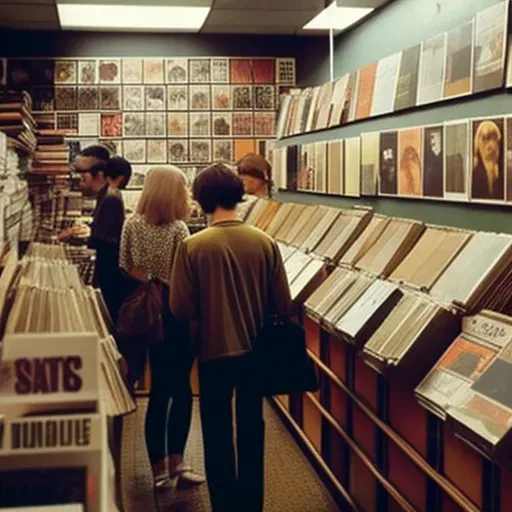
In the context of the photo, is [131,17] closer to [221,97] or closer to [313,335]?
[221,97]

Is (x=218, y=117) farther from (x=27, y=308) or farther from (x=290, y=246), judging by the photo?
(x=27, y=308)

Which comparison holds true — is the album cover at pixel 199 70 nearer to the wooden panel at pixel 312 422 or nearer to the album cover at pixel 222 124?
the album cover at pixel 222 124

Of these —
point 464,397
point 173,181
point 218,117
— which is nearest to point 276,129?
point 218,117

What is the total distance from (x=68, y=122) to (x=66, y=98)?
193 mm

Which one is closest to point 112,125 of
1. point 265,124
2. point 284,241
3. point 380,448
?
point 265,124

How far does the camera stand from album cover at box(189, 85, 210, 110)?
686cm

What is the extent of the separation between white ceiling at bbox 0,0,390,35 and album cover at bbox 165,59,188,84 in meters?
0.33

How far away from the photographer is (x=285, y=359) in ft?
9.43

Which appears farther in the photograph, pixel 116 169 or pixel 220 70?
pixel 220 70

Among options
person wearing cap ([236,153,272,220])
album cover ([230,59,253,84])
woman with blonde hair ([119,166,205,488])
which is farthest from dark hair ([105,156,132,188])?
album cover ([230,59,253,84])

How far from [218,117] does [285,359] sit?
14.3 ft

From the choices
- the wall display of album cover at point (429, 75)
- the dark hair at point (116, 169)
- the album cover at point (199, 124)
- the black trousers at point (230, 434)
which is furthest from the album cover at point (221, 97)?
the black trousers at point (230, 434)

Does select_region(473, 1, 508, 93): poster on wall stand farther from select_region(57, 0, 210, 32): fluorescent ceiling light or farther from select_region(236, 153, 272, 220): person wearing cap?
select_region(57, 0, 210, 32): fluorescent ceiling light

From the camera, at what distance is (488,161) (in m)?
2.93
